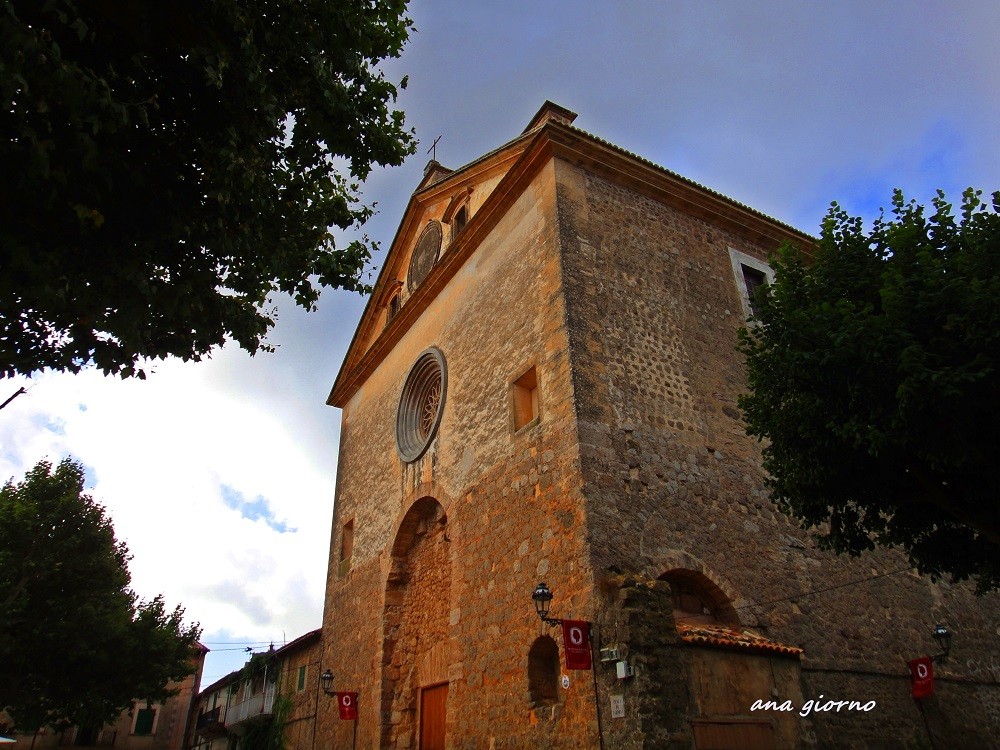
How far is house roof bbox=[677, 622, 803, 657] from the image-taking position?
843cm

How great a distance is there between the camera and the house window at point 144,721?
93.3 feet

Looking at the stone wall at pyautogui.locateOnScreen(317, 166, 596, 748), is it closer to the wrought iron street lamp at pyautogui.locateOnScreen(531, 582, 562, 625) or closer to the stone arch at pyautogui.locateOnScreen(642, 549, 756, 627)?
the wrought iron street lamp at pyautogui.locateOnScreen(531, 582, 562, 625)

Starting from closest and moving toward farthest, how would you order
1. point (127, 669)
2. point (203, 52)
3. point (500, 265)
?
point (203, 52)
point (500, 265)
point (127, 669)

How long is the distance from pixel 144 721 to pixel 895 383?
3195 centimetres

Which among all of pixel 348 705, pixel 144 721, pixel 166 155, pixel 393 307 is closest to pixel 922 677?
pixel 348 705

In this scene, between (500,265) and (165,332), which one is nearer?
(165,332)

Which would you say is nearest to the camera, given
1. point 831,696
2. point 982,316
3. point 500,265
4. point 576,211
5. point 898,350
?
point 982,316

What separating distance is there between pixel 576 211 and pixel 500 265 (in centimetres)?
198

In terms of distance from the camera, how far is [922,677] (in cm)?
1066

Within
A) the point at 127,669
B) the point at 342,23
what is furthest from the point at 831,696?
the point at 127,669

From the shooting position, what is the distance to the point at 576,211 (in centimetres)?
1211

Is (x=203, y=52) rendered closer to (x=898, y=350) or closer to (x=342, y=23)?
(x=342, y=23)

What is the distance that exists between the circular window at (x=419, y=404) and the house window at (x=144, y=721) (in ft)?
71.3

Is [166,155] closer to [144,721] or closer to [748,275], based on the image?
[748,275]
